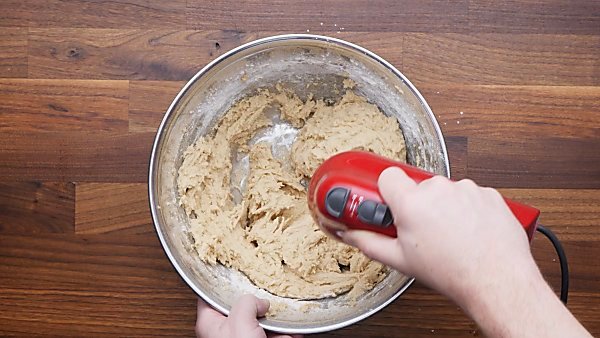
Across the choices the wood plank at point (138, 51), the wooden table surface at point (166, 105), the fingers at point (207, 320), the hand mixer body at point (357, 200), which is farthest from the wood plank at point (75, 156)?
the hand mixer body at point (357, 200)

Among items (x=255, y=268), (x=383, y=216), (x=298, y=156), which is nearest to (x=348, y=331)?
(x=255, y=268)

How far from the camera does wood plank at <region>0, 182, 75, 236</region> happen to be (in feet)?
3.68

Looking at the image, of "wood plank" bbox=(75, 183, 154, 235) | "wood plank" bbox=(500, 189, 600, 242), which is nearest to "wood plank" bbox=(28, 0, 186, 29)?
"wood plank" bbox=(75, 183, 154, 235)

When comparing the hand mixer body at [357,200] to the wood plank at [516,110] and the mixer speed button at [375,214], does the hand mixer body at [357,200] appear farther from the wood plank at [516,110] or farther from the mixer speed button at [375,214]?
the wood plank at [516,110]

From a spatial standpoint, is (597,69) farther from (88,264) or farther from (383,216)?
(88,264)

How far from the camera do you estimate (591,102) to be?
1.12 m

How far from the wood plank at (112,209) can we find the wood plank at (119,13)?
265mm

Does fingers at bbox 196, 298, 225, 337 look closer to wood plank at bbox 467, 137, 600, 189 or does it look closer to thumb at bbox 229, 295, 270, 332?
thumb at bbox 229, 295, 270, 332

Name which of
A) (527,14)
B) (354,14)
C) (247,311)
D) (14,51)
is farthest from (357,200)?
(14,51)

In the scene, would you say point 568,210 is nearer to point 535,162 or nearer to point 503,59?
point 535,162

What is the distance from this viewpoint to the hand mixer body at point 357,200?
0.77 m

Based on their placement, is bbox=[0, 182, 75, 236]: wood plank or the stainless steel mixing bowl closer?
the stainless steel mixing bowl

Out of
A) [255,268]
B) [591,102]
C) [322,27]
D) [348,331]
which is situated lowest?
[348,331]

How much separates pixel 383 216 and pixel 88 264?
0.58 m
